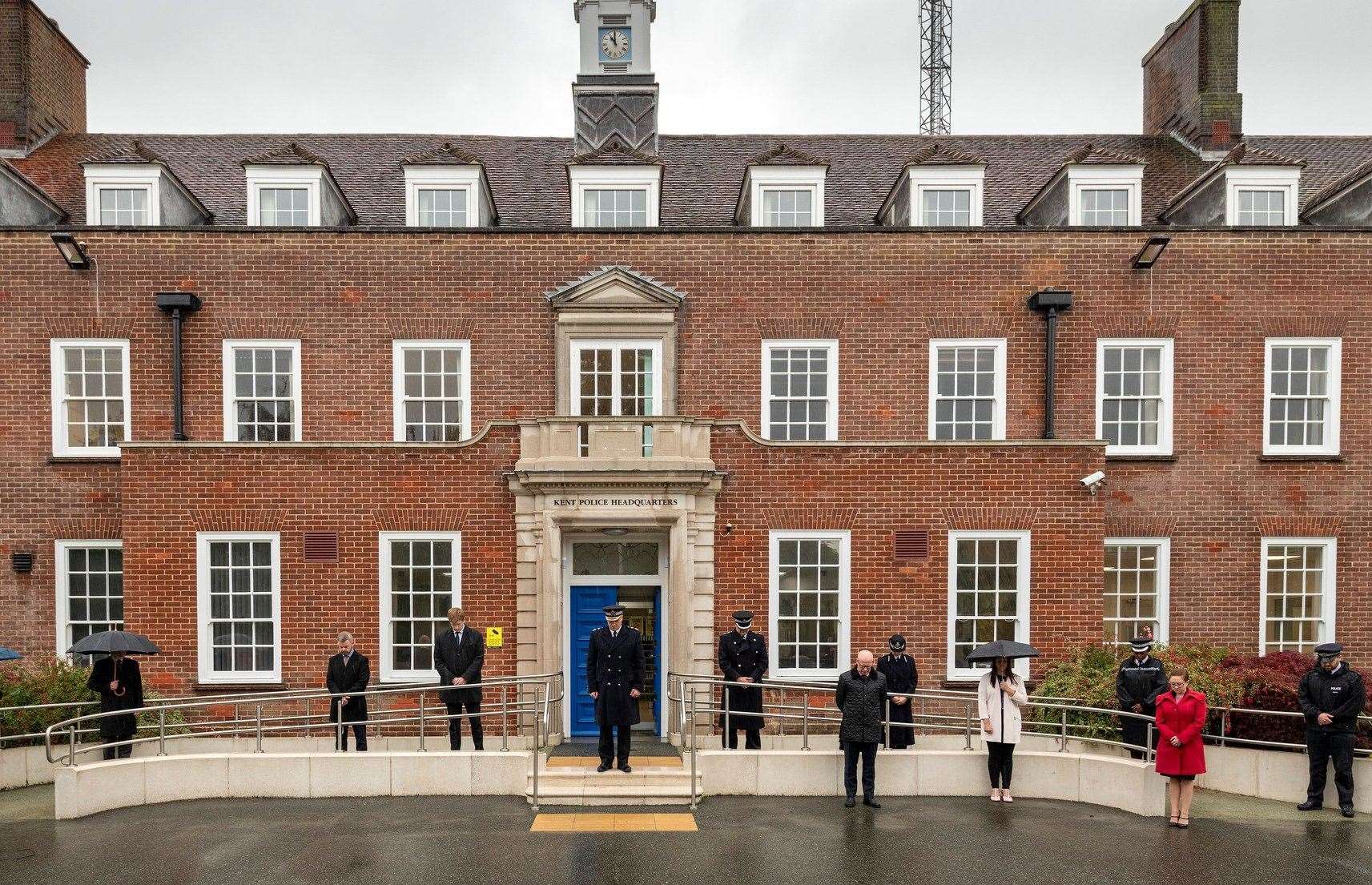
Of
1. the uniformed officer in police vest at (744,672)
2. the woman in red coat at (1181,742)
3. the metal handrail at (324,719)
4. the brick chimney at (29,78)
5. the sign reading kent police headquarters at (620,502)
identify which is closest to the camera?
the woman in red coat at (1181,742)

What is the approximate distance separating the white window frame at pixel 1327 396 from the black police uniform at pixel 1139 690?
20.4 feet

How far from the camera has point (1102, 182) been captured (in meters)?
17.2

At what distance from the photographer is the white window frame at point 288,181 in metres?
17.0

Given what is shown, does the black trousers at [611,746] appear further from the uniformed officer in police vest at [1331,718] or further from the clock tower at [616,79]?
the clock tower at [616,79]

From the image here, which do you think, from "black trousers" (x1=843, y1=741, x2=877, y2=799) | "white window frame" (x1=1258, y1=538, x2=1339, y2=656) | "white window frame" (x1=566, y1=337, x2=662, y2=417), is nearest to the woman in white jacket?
"black trousers" (x1=843, y1=741, x2=877, y2=799)

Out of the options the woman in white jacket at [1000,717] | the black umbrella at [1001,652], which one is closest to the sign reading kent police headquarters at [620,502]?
the black umbrella at [1001,652]

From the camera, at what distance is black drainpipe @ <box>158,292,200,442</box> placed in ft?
50.4

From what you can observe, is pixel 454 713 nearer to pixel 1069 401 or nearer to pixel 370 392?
pixel 370 392

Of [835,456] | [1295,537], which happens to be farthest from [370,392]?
[1295,537]

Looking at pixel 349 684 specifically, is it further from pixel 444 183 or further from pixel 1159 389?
pixel 1159 389

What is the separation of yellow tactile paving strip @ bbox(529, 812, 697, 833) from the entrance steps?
398mm

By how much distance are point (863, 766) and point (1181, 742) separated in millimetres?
3414

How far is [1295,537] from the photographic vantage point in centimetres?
1578

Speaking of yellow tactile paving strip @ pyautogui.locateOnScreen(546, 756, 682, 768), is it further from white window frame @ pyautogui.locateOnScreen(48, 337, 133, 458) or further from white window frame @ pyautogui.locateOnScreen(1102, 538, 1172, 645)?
white window frame @ pyautogui.locateOnScreen(48, 337, 133, 458)
